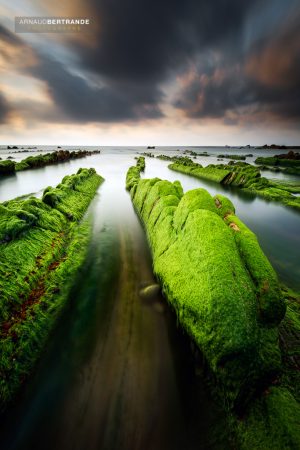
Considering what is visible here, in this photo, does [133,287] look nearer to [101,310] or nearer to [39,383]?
[101,310]

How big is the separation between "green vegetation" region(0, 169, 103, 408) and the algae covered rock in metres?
3.60

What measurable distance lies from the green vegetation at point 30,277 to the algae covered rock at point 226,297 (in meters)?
3.60

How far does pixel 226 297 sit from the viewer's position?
3953mm

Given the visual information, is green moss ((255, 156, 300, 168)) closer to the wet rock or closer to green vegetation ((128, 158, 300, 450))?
green vegetation ((128, 158, 300, 450))

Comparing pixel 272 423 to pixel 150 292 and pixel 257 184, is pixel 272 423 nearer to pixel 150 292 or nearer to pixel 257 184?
pixel 150 292

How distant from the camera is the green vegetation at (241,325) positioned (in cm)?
311

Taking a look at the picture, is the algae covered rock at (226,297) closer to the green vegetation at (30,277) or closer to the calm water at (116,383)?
the calm water at (116,383)

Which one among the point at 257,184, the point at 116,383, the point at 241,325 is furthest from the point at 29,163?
the point at 241,325

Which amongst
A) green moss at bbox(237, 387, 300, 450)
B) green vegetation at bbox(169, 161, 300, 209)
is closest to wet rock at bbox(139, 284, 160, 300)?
green moss at bbox(237, 387, 300, 450)

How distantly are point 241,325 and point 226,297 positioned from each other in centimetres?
55

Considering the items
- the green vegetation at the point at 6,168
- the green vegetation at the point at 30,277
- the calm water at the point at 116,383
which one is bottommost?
the calm water at the point at 116,383

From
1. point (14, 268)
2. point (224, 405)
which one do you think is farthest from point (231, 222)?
point (14, 268)

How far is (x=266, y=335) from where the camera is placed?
3.82m

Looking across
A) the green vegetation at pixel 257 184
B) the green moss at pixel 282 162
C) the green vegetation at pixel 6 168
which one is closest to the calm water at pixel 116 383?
the green vegetation at pixel 257 184
